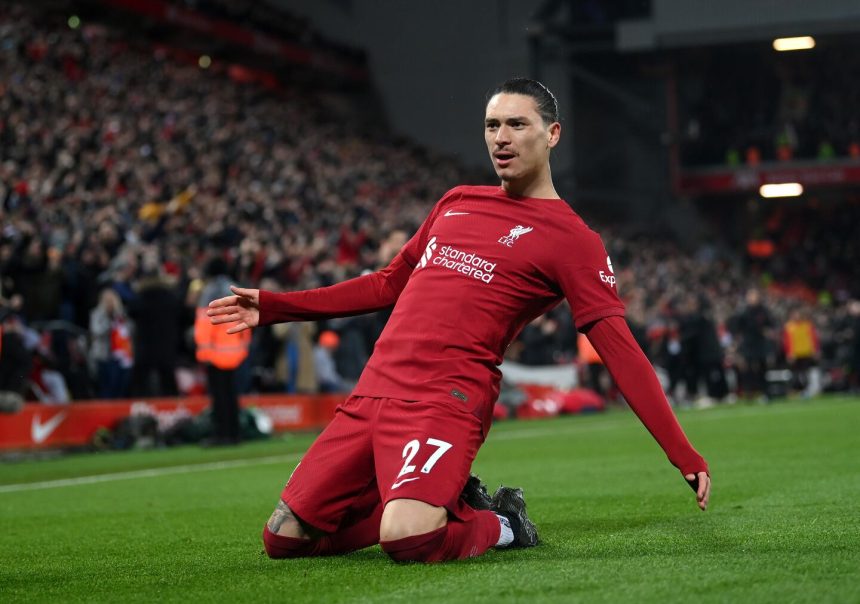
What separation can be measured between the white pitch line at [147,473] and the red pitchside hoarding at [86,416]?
4.37ft

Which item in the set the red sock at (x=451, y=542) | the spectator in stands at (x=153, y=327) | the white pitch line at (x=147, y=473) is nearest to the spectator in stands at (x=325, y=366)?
the spectator in stands at (x=153, y=327)

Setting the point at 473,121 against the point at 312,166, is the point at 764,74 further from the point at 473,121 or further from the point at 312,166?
the point at 312,166

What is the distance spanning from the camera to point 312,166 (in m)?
32.4

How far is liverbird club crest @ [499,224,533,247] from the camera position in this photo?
5.37 meters

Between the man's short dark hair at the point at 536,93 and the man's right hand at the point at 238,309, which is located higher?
the man's short dark hair at the point at 536,93

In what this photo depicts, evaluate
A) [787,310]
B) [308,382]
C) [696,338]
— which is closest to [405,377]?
[308,382]

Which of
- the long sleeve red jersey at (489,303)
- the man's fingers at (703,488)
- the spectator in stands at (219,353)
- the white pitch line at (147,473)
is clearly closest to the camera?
the man's fingers at (703,488)

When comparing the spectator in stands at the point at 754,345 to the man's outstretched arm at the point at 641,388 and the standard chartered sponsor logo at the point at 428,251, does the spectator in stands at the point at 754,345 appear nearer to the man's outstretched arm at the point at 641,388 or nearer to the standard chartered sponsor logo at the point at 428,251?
the standard chartered sponsor logo at the point at 428,251

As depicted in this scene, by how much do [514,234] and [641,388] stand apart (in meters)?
0.82

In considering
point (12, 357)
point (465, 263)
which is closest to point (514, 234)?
point (465, 263)

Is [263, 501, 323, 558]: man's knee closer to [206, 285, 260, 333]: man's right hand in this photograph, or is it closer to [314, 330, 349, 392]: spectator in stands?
[206, 285, 260, 333]: man's right hand

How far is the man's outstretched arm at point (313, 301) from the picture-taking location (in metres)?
5.57

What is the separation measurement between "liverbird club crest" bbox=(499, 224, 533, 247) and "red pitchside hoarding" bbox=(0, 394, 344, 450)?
905 cm

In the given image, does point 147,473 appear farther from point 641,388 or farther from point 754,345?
point 754,345
